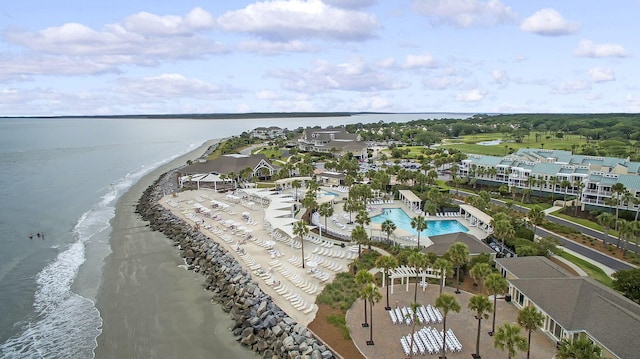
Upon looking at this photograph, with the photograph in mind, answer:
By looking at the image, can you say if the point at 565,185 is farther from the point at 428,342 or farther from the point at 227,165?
the point at 227,165

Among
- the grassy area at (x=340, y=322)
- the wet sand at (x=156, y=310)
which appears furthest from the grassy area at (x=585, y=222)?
the wet sand at (x=156, y=310)

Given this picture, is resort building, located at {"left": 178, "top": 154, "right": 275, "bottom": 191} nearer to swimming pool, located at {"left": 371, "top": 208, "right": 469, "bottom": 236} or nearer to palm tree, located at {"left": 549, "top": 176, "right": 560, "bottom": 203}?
swimming pool, located at {"left": 371, "top": 208, "right": 469, "bottom": 236}

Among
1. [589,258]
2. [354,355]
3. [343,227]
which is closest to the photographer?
[354,355]

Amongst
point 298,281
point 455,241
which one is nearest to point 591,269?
point 455,241

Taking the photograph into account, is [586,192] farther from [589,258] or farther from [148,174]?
[148,174]

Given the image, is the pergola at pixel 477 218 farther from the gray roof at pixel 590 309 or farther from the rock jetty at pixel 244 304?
the rock jetty at pixel 244 304

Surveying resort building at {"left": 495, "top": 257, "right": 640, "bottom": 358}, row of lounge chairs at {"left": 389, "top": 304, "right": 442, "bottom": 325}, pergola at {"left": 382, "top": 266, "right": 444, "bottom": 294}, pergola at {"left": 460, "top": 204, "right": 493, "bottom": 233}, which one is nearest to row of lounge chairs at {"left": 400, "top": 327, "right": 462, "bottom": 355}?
row of lounge chairs at {"left": 389, "top": 304, "right": 442, "bottom": 325}

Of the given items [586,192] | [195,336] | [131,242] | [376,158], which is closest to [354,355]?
[195,336]
